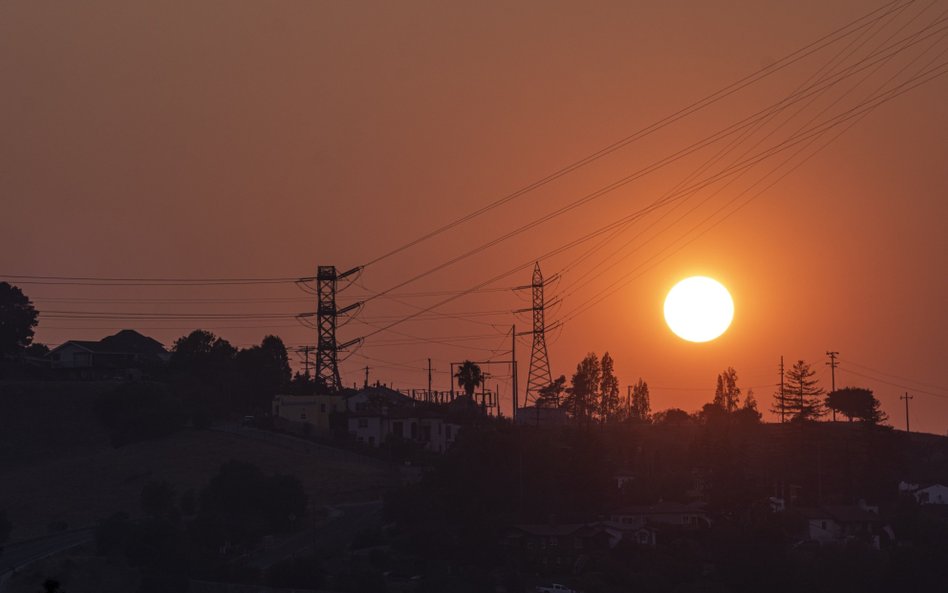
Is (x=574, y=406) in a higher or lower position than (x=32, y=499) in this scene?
higher

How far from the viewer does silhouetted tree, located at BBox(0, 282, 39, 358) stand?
144 m

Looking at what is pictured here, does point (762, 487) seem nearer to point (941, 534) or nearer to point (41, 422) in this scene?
point (941, 534)

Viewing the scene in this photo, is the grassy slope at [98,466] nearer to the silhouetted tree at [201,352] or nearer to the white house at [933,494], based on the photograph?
the silhouetted tree at [201,352]

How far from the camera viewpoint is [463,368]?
442 ft

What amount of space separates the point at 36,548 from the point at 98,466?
81.4 feet

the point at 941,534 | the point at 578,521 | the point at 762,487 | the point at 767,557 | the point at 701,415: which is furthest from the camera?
the point at 701,415

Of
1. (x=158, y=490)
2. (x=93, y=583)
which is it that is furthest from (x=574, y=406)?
(x=93, y=583)

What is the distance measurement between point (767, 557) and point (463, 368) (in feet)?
181

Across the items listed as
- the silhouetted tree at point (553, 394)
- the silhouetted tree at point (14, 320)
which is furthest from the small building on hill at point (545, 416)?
the silhouetted tree at point (14, 320)

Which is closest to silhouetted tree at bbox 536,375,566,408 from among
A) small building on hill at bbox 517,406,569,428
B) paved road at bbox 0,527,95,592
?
small building on hill at bbox 517,406,569,428

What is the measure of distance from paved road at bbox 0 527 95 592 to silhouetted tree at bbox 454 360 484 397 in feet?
177

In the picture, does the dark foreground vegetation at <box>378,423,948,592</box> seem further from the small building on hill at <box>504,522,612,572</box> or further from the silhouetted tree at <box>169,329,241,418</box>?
the silhouetted tree at <box>169,329,241,418</box>

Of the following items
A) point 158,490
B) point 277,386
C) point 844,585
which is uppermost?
point 277,386

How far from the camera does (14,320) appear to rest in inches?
5694
